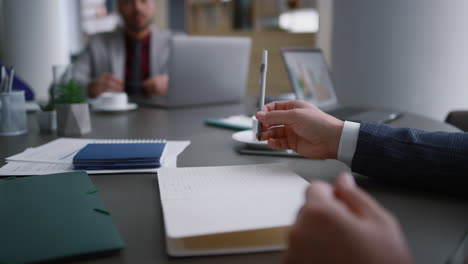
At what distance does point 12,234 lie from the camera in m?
0.47

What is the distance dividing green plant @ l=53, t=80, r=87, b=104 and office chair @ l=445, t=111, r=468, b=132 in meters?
1.37

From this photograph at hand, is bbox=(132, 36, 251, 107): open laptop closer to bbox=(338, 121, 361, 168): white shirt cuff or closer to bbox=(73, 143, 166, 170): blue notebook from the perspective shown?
bbox=(73, 143, 166, 170): blue notebook

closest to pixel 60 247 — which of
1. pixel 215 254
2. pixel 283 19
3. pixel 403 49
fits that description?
pixel 215 254

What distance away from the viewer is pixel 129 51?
269 cm

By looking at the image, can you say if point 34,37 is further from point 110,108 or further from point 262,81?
point 262,81

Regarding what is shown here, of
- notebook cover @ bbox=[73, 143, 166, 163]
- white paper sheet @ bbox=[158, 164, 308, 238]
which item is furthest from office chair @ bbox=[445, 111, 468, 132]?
notebook cover @ bbox=[73, 143, 166, 163]

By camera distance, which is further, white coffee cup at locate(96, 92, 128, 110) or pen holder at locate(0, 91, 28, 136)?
white coffee cup at locate(96, 92, 128, 110)

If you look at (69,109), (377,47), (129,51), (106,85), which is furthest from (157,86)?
(377,47)

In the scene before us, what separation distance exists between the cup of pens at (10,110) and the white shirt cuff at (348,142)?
0.91 m

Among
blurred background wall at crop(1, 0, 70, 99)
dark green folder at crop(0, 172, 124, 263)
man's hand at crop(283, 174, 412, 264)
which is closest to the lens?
man's hand at crop(283, 174, 412, 264)

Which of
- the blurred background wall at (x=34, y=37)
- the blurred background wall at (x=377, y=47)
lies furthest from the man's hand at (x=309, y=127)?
the blurred background wall at (x=34, y=37)

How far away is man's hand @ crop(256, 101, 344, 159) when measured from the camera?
2.50ft

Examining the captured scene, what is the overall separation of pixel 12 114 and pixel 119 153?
1.72ft

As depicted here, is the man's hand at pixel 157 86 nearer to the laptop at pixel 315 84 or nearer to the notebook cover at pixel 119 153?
the laptop at pixel 315 84
